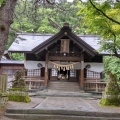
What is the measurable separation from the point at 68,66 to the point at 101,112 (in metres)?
9.56

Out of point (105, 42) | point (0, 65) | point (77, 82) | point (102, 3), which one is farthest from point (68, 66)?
point (102, 3)

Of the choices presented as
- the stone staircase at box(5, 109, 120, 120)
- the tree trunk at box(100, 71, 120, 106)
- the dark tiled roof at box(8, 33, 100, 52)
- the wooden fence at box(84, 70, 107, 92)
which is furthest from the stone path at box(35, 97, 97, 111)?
the dark tiled roof at box(8, 33, 100, 52)

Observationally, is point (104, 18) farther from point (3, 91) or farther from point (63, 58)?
point (63, 58)

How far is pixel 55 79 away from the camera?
20094 mm

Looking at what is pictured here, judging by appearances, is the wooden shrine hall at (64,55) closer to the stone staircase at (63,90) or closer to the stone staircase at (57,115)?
the stone staircase at (63,90)

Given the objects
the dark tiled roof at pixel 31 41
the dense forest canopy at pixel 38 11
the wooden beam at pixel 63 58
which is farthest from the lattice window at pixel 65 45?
the dark tiled roof at pixel 31 41

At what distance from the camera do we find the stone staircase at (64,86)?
17.8 meters

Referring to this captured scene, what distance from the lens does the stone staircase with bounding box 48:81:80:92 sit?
58.5 feet

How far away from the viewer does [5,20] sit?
252 inches

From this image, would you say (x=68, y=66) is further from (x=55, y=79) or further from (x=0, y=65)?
(x=0, y=65)

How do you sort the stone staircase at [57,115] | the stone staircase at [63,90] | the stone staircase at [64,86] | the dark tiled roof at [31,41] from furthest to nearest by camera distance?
the dark tiled roof at [31,41], the stone staircase at [64,86], the stone staircase at [63,90], the stone staircase at [57,115]

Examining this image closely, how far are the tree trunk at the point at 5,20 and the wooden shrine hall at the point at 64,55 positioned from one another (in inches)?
380

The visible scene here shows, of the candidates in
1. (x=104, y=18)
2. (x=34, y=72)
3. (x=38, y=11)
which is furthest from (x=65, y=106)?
(x=34, y=72)

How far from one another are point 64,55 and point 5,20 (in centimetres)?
1200
